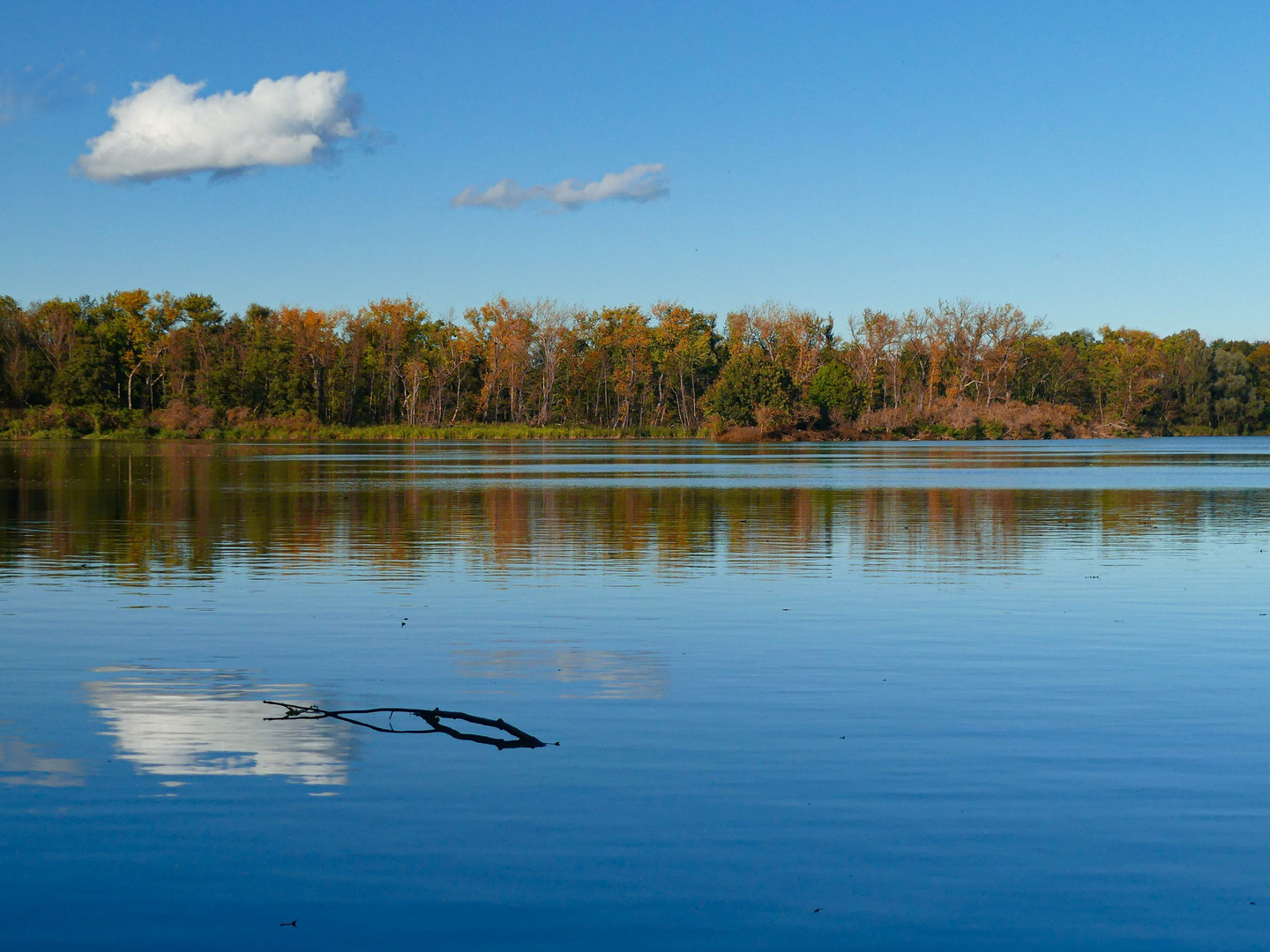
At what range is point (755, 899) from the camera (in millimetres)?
6332

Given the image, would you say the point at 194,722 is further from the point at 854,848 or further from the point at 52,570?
the point at 52,570

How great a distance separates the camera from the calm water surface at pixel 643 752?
20.4ft

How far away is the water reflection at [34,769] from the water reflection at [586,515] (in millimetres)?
10400

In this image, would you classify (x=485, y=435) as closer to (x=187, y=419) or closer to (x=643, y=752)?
(x=187, y=419)

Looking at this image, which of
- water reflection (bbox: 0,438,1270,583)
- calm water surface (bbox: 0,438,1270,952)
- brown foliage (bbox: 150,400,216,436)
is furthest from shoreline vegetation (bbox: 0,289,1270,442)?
calm water surface (bbox: 0,438,1270,952)

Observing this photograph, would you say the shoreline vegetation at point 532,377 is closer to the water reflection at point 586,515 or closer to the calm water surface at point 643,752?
the water reflection at point 586,515

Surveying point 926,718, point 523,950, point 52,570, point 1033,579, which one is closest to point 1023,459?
point 1033,579

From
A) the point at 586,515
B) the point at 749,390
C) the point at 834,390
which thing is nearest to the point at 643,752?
the point at 586,515

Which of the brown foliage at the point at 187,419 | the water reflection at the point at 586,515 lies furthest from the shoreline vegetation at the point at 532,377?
the water reflection at the point at 586,515

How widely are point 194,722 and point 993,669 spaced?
22.8 feet

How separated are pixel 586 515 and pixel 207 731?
2211 centimetres

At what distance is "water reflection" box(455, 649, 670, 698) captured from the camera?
11.1 meters

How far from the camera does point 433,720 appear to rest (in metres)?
9.41

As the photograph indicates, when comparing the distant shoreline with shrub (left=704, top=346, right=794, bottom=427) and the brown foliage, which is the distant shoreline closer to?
the brown foliage
